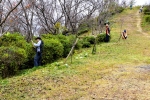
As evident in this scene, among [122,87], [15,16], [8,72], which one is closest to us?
[122,87]

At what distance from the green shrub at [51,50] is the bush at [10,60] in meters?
2.02

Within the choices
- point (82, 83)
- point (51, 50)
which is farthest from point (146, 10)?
point (82, 83)

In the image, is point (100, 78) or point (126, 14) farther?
point (126, 14)

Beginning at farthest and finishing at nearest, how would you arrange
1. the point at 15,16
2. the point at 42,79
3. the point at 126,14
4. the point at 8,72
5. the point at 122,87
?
the point at 126,14, the point at 15,16, the point at 8,72, the point at 42,79, the point at 122,87

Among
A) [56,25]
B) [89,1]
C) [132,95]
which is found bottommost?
[132,95]

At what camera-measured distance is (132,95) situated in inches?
279

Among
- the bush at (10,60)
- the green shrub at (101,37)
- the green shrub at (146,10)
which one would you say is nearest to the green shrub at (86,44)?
the green shrub at (101,37)

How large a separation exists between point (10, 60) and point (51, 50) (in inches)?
129

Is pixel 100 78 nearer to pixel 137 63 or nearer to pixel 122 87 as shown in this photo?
pixel 122 87

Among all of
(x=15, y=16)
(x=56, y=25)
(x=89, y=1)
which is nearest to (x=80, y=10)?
(x=89, y=1)

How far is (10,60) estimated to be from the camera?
11.1 metres

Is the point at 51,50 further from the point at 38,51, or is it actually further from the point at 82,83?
the point at 82,83

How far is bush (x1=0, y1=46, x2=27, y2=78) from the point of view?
10906 millimetres

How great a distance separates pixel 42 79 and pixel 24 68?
14.9ft
